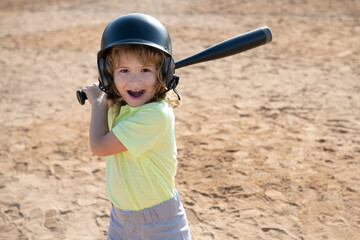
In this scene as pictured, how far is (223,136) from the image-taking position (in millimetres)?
4773

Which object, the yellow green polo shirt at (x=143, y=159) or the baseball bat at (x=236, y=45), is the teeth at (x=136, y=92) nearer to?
the yellow green polo shirt at (x=143, y=159)

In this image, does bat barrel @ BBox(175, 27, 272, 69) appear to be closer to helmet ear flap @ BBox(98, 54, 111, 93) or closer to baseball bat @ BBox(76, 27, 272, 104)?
baseball bat @ BBox(76, 27, 272, 104)

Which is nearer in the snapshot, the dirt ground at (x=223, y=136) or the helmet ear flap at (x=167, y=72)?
the helmet ear flap at (x=167, y=72)

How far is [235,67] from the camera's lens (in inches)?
277

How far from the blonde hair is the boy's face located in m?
0.02

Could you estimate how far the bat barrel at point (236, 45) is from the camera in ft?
8.02

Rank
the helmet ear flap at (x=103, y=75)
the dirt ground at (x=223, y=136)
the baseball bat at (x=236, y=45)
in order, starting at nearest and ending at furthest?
the helmet ear flap at (x=103, y=75) < the baseball bat at (x=236, y=45) < the dirt ground at (x=223, y=136)

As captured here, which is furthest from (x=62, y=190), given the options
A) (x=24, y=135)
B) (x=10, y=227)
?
(x=24, y=135)

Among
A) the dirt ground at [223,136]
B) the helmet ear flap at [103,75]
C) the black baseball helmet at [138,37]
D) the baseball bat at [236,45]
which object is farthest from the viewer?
the dirt ground at [223,136]

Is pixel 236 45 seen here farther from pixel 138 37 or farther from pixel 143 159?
pixel 143 159

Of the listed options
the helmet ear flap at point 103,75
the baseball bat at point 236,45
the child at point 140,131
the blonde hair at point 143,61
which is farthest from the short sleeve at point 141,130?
the baseball bat at point 236,45

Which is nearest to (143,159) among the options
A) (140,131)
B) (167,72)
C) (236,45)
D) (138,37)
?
(140,131)

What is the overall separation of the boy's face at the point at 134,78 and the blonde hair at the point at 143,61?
0.8 inches

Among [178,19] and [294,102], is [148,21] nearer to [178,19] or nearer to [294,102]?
[294,102]
